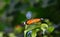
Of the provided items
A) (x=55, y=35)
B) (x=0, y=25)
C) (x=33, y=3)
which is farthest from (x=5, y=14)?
(x=55, y=35)

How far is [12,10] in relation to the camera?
144cm

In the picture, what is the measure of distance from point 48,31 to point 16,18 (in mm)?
414

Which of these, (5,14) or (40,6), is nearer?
(40,6)

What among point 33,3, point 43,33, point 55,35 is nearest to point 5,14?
point 33,3

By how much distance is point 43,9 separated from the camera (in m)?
1.34

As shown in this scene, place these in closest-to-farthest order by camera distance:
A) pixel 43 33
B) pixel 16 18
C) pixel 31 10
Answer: pixel 43 33
pixel 31 10
pixel 16 18

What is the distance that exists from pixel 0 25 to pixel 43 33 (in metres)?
0.48

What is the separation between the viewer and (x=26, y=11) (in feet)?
4.56

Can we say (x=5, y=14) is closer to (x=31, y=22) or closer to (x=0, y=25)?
(x=0, y=25)

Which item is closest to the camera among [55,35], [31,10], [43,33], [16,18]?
[43,33]

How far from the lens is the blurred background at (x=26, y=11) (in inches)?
52.2

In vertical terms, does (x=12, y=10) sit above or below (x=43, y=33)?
above

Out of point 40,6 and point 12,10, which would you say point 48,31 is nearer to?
point 40,6

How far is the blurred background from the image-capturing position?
4.35 ft
